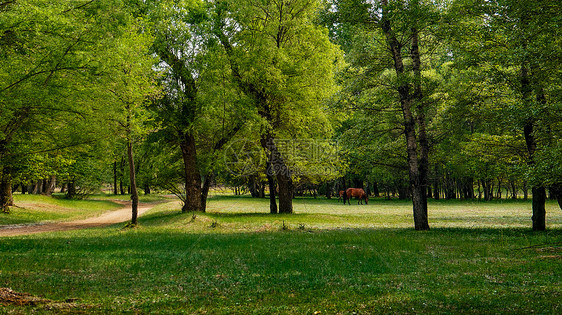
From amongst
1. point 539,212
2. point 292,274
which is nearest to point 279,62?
point 539,212

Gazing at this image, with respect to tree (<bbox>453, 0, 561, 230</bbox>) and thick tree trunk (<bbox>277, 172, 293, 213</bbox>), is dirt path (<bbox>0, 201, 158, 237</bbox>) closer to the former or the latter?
thick tree trunk (<bbox>277, 172, 293, 213</bbox>)

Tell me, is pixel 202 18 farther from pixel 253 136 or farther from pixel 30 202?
pixel 30 202

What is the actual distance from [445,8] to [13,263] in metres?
21.6

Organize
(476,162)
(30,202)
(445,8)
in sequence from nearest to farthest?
(445,8) < (476,162) < (30,202)

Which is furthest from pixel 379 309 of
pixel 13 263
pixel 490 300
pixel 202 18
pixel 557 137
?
pixel 202 18

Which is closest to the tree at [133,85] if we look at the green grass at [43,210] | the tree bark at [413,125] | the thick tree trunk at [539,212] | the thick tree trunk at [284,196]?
the tree bark at [413,125]

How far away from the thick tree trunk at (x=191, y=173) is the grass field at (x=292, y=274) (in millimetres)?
13268

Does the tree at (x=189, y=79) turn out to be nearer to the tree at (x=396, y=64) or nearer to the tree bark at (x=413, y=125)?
the tree at (x=396, y=64)

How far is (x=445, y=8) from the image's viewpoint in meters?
20.2

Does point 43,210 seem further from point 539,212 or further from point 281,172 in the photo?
point 539,212

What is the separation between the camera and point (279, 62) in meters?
29.5

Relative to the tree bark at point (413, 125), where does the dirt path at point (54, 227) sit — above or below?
below

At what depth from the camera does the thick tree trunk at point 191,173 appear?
31219 mm

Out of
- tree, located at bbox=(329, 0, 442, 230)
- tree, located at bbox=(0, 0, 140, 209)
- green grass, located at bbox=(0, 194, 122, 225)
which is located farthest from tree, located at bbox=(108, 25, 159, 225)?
green grass, located at bbox=(0, 194, 122, 225)
